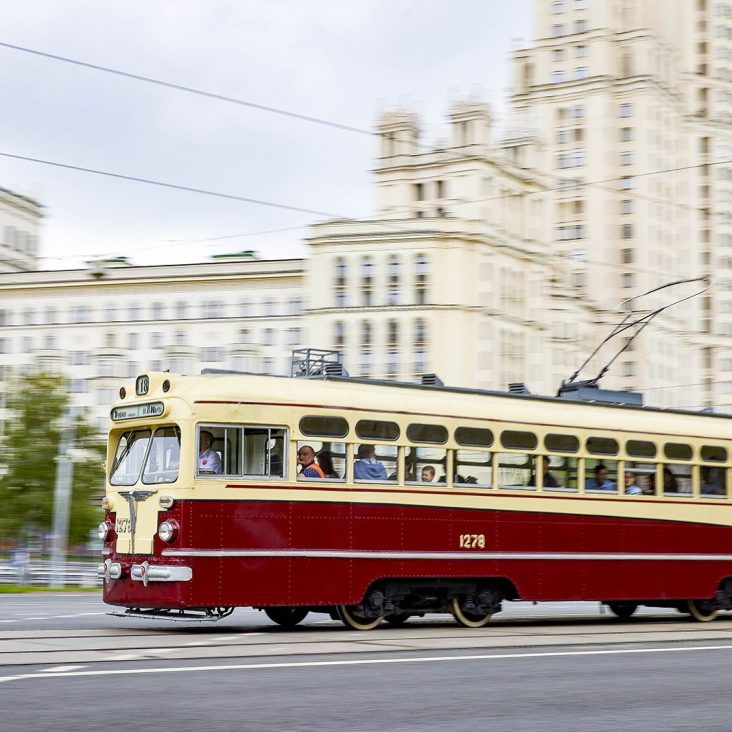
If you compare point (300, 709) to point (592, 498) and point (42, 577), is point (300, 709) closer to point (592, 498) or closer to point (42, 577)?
point (592, 498)

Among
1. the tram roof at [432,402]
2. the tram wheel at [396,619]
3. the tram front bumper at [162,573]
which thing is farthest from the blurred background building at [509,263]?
the tram front bumper at [162,573]

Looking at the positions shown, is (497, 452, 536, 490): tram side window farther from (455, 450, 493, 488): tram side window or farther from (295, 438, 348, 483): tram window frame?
(295, 438, 348, 483): tram window frame

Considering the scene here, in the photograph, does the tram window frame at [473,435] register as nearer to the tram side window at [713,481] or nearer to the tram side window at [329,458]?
the tram side window at [329,458]

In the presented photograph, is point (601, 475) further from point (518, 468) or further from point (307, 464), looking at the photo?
point (307, 464)

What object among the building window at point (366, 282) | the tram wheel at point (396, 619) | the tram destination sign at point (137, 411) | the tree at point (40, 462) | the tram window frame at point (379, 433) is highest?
the building window at point (366, 282)

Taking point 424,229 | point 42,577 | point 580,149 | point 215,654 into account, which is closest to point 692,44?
point 580,149

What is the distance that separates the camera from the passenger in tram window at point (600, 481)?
1903 centimetres

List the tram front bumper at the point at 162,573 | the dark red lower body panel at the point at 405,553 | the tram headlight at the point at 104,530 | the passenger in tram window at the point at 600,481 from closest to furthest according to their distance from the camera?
the tram front bumper at the point at 162,573
the dark red lower body panel at the point at 405,553
the tram headlight at the point at 104,530
the passenger in tram window at the point at 600,481

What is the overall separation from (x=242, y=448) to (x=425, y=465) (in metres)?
2.46

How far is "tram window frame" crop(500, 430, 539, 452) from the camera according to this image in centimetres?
1817

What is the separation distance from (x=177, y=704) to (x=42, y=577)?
3679 cm

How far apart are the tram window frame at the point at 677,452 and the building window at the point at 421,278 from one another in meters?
64.3

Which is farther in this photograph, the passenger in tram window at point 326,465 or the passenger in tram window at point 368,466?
the passenger in tram window at point 368,466

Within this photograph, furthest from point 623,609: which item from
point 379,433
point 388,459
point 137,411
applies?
point 137,411
